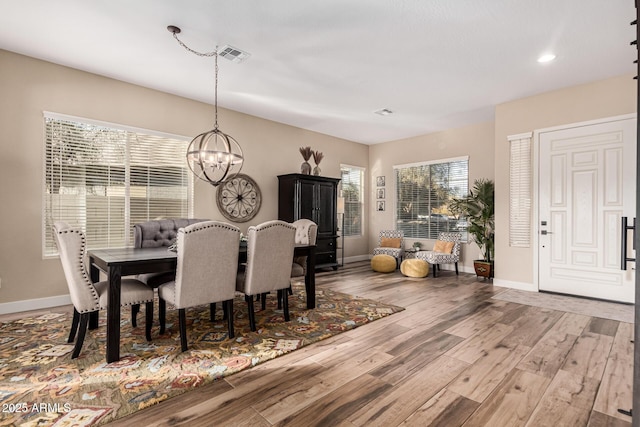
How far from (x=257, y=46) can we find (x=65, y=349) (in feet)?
10.6

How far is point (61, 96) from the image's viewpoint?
12.4 ft

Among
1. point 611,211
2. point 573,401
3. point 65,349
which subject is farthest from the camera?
point 611,211

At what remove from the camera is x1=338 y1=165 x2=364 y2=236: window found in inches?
291

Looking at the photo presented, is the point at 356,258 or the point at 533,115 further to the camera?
the point at 356,258

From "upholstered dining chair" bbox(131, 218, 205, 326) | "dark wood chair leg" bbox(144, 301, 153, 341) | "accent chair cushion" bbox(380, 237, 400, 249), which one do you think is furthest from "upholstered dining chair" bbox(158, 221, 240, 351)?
"accent chair cushion" bbox(380, 237, 400, 249)

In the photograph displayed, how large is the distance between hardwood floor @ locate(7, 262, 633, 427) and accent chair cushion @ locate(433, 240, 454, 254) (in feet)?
8.56

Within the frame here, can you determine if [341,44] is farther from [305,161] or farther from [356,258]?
[356,258]

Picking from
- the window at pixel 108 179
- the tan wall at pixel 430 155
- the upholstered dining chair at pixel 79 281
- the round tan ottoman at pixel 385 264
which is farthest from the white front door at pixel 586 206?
the window at pixel 108 179

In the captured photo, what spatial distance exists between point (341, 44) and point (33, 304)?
448 cm

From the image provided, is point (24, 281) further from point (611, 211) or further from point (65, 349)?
point (611, 211)

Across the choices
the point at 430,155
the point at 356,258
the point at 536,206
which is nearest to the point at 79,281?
the point at 536,206

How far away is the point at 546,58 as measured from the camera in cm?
348

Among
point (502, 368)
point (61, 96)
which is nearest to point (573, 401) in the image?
point (502, 368)

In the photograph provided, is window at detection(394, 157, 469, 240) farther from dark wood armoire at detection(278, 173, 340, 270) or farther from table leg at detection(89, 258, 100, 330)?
table leg at detection(89, 258, 100, 330)
